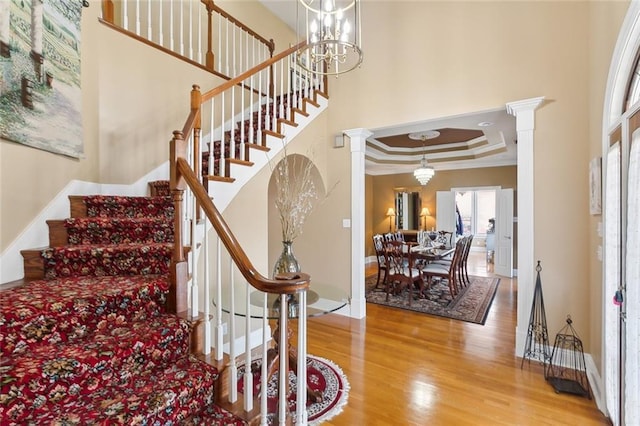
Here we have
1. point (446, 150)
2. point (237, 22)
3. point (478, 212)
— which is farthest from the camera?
point (478, 212)

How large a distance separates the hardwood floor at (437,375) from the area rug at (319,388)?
0.23 ft

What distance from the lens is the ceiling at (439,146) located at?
452 cm

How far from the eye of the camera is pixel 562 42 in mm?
2760

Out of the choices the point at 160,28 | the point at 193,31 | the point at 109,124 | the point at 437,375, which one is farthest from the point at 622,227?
the point at 193,31

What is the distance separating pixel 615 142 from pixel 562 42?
4.81 feet

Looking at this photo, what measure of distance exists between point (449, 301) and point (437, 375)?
7.48 ft

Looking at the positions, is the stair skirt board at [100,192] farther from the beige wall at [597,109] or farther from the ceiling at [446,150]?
the beige wall at [597,109]

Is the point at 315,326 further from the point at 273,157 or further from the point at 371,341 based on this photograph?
the point at 273,157

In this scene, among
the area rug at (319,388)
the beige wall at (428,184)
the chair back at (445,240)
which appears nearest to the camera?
the area rug at (319,388)

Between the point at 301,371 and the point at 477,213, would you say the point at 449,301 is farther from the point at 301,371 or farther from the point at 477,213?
the point at 477,213

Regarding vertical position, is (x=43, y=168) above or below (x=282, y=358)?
above

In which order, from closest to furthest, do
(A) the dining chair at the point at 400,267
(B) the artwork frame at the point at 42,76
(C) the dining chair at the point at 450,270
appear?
(B) the artwork frame at the point at 42,76 < (A) the dining chair at the point at 400,267 < (C) the dining chair at the point at 450,270

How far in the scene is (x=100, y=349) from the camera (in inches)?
52.5

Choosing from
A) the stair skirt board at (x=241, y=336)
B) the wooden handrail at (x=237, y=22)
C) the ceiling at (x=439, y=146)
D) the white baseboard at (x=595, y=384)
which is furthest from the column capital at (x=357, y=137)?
the white baseboard at (x=595, y=384)
